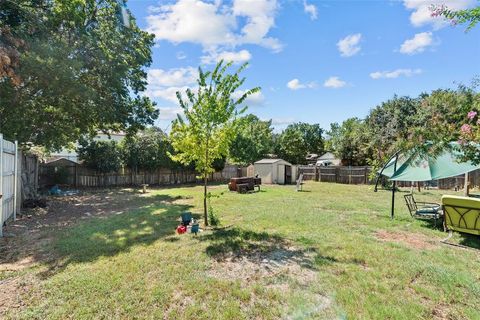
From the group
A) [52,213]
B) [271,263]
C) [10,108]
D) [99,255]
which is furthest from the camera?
[10,108]

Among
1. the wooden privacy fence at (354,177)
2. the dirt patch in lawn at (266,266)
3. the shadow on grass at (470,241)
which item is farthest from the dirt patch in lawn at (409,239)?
the wooden privacy fence at (354,177)

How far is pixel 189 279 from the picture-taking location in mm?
4172

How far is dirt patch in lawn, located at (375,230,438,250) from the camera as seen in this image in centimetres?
605

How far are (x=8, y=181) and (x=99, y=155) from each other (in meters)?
11.2

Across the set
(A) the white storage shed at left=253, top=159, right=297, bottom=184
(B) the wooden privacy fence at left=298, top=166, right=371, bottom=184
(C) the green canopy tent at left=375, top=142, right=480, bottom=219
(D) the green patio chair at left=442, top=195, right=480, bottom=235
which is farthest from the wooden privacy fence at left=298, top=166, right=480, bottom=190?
(D) the green patio chair at left=442, top=195, right=480, bottom=235

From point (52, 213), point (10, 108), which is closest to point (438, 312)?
point (52, 213)

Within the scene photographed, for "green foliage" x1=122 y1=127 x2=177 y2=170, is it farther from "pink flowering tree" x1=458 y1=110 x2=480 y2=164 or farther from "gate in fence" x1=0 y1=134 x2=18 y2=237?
"pink flowering tree" x1=458 y1=110 x2=480 y2=164

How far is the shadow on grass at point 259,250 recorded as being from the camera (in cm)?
498

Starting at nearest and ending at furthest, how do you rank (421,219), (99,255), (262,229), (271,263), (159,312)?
(159,312) → (271,263) → (99,255) → (262,229) → (421,219)

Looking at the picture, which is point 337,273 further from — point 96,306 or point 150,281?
point 96,306

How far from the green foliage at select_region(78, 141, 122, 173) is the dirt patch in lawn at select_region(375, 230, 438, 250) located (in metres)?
16.8

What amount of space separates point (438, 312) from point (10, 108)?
14127 mm

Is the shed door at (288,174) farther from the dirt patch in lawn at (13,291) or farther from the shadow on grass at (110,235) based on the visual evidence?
the dirt patch in lawn at (13,291)

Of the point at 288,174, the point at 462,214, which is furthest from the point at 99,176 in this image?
the point at 462,214
